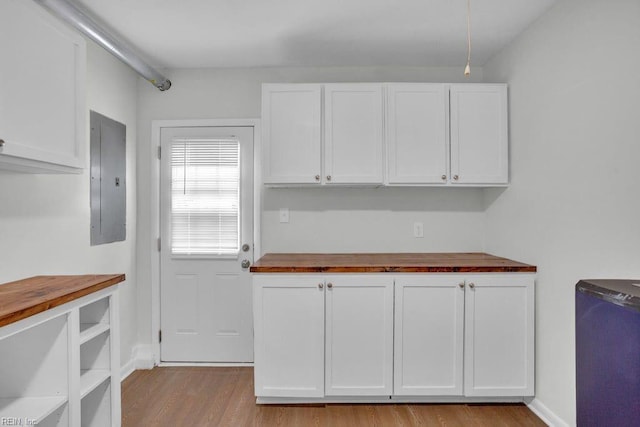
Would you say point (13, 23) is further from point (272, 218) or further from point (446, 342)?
point (446, 342)

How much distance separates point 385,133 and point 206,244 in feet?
5.79

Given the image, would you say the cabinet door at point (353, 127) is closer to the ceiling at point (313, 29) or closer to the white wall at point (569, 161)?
the ceiling at point (313, 29)

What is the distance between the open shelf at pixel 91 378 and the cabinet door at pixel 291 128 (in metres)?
1.54

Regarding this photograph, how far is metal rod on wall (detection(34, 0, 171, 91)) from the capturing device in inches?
75.8

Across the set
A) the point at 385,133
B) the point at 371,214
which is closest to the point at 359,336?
the point at 371,214

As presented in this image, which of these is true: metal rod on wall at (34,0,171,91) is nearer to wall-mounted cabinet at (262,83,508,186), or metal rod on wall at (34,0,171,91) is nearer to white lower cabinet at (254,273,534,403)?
wall-mounted cabinet at (262,83,508,186)

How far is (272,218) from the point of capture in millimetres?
3117

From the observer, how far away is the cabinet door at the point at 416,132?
2686 mm

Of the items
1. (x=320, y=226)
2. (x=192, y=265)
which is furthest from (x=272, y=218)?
(x=192, y=265)

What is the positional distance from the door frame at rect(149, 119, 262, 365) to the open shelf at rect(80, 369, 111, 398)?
47.6 inches

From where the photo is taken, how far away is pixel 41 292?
1.62 meters

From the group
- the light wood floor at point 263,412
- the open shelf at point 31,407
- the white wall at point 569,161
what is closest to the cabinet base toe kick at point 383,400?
the light wood floor at point 263,412

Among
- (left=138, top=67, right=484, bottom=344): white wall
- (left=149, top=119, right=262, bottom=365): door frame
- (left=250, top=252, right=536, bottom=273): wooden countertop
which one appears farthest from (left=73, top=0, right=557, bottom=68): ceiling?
(left=250, top=252, right=536, bottom=273): wooden countertop

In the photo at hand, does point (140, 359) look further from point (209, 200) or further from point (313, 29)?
point (313, 29)
